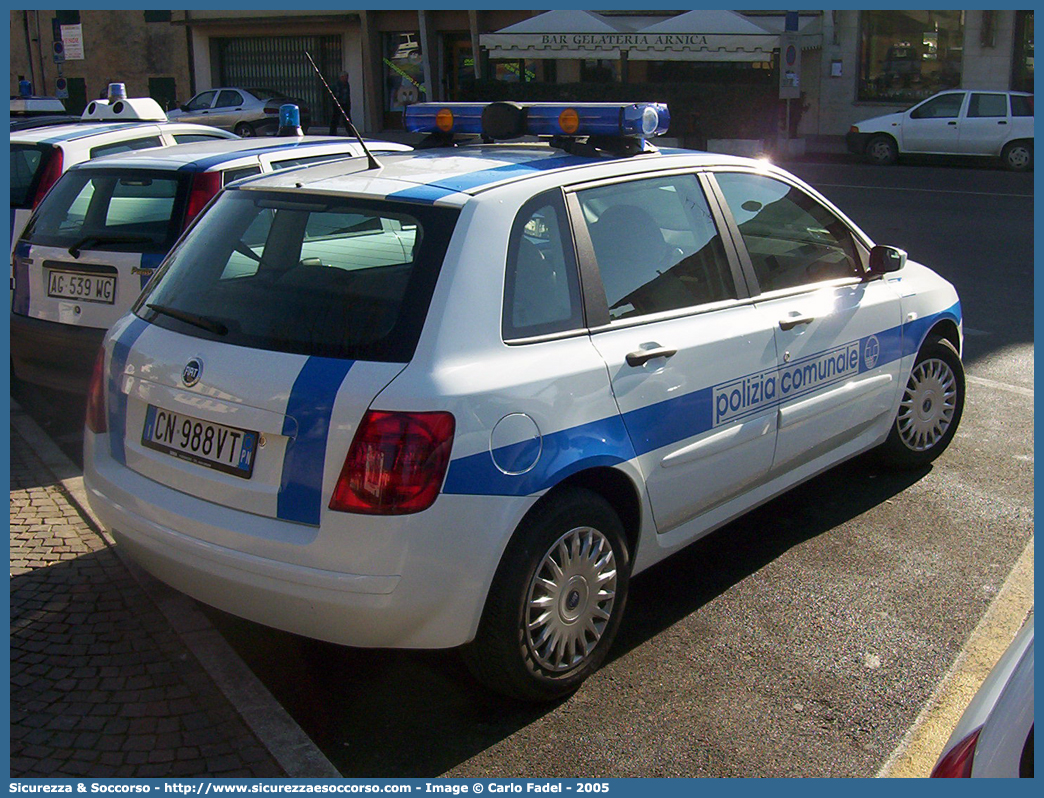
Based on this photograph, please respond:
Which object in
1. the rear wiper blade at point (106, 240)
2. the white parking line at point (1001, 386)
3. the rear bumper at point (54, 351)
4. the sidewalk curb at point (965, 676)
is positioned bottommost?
the sidewalk curb at point (965, 676)

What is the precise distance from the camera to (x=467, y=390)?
10.3 feet

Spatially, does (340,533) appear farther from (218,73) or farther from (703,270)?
(218,73)

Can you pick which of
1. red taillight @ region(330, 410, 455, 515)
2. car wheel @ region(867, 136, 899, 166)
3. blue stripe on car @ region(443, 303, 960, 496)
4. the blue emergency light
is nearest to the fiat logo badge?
red taillight @ region(330, 410, 455, 515)

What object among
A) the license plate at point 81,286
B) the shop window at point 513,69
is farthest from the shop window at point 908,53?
the license plate at point 81,286

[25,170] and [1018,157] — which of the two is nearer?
[25,170]

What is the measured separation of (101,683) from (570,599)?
61.3 inches

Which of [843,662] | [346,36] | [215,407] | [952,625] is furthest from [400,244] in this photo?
[346,36]

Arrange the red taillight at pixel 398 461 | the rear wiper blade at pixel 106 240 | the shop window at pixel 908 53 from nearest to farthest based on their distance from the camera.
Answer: the red taillight at pixel 398 461 < the rear wiper blade at pixel 106 240 < the shop window at pixel 908 53

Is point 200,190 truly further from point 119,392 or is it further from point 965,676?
point 965,676

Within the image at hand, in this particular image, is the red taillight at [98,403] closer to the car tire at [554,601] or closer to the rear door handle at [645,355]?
the car tire at [554,601]

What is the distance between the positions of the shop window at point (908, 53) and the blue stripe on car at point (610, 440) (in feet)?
84.7

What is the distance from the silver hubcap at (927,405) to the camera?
5363 millimetres

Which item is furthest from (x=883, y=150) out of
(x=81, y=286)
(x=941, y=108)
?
(x=81, y=286)

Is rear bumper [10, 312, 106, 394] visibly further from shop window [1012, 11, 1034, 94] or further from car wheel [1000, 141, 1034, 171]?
shop window [1012, 11, 1034, 94]
